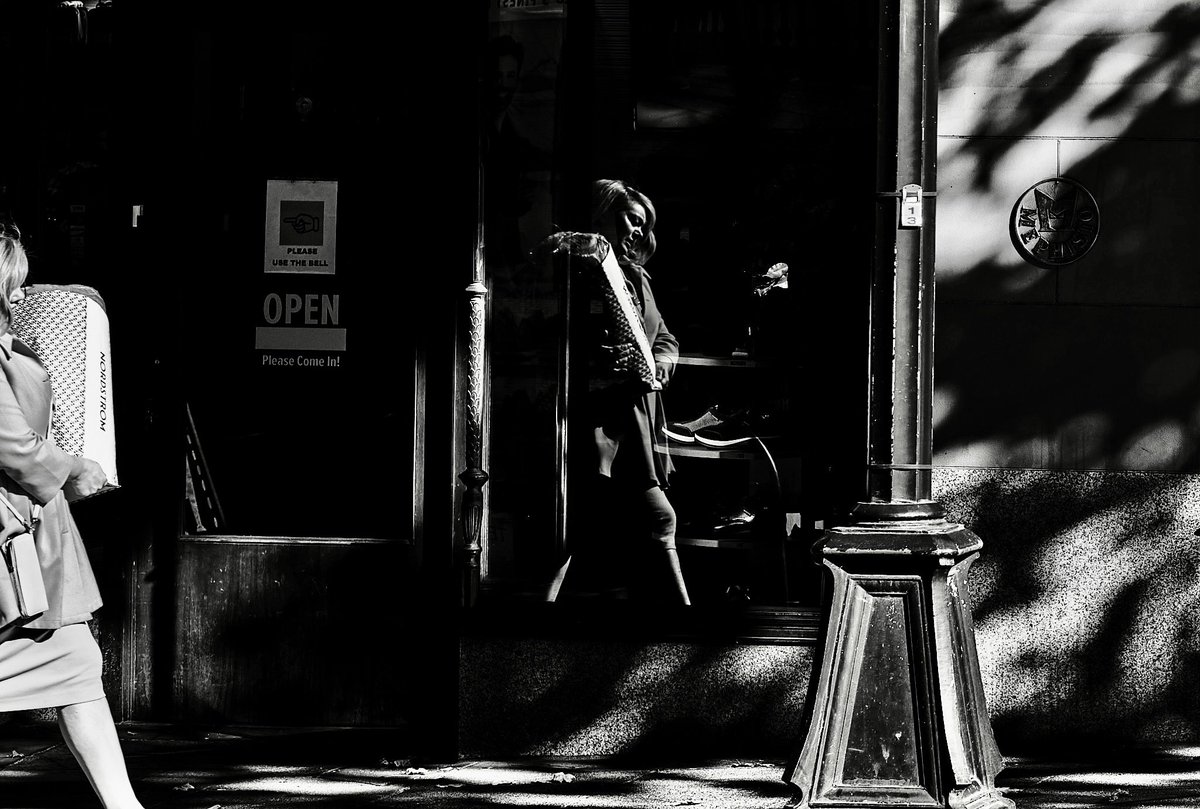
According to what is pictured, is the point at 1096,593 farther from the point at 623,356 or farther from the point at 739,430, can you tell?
the point at 623,356

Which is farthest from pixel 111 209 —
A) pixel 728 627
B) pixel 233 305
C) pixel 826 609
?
pixel 826 609

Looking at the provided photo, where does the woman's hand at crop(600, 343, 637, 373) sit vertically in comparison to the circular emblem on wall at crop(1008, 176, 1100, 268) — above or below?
below

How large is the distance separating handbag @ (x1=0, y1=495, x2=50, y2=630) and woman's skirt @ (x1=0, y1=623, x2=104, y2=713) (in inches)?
4.5

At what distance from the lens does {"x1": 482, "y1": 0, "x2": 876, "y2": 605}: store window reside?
19.9 ft

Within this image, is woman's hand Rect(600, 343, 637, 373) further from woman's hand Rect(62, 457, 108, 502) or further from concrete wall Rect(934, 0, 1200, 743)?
woman's hand Rect(62, 457, 108, 502)

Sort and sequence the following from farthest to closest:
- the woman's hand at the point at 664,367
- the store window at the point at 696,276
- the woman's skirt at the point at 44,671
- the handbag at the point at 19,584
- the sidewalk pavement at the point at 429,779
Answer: the woman's hand at the point at 664,367 → the store window at the point at 696,276 → the sidewalk pavement at the point at 429,779 → the woman's skirt at the point at 44,671 → the handbag at the point at 19,584

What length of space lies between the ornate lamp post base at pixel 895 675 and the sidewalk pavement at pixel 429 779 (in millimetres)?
1169

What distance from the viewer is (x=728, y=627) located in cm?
590

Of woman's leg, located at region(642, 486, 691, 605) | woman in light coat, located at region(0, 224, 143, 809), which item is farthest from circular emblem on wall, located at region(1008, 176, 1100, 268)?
woman in light coat, located at region(0, 224, 143, 809)

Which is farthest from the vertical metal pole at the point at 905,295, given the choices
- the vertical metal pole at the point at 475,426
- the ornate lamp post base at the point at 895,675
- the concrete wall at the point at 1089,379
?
the vertical metal pole at the point at 475,426

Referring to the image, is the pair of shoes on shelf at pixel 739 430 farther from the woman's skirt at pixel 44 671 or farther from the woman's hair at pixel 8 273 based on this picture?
the woman's hair at pixel 8 273

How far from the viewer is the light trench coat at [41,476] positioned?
14.2ft

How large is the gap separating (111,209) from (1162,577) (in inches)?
190

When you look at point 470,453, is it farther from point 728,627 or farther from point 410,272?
point 728,627
